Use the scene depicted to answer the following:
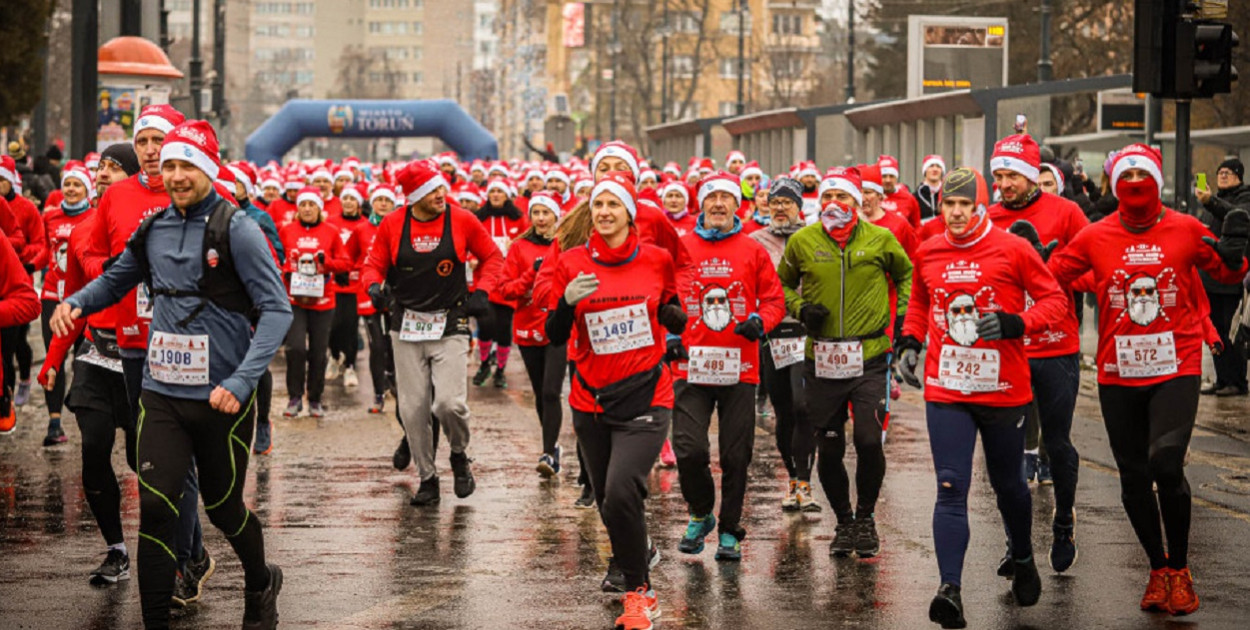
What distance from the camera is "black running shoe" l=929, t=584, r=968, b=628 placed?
8.32 metres

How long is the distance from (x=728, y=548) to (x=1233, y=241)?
2897 millimetres

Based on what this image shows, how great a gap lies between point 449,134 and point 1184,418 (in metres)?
56.7

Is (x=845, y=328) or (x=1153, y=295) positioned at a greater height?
(x=1153, y=295)

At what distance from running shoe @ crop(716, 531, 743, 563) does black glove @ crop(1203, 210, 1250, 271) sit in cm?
276

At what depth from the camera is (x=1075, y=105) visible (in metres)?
32.2

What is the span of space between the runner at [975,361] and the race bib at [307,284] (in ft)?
28.7

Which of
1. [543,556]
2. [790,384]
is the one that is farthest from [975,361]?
[790,384]

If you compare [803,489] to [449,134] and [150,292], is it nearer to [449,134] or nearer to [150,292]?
[150,292]

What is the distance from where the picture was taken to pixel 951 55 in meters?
40.4

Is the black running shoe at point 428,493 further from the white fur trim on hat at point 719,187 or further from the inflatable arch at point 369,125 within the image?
the inflatable arch at point 369,125

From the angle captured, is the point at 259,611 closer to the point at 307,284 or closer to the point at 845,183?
the point at 845,183

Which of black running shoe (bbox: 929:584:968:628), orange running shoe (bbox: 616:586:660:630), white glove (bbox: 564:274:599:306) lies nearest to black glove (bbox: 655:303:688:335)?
white glove (bbox: 564:274:599:306)

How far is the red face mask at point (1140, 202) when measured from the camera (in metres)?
9.11

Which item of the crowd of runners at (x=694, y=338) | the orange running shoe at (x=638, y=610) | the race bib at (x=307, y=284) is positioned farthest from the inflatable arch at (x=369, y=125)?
the orange running shoe at (x=638, y=610)
